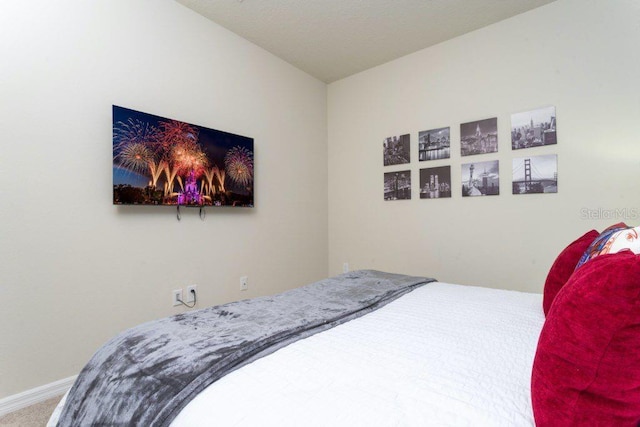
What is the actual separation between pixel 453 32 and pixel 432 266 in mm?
2141

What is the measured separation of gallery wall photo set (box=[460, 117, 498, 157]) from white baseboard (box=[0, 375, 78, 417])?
11.1 feet

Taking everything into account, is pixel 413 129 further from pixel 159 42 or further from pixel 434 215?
pixel 159 42

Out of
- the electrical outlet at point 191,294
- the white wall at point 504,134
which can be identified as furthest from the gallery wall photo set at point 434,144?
the electrical outlet at point 191,294

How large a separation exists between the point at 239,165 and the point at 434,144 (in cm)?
184

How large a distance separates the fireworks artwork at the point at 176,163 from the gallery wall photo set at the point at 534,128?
2.27 meters

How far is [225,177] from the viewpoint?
272 cm

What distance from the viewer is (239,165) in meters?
2.84

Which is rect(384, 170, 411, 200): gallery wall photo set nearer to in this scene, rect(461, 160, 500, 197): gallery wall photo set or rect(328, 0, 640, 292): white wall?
rect(328, 0, 640, 292): white wall

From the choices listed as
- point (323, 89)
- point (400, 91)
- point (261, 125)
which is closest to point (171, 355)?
point (261, 125)

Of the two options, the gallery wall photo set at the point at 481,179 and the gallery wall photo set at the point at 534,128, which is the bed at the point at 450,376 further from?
the gallery wall photo set at the point at 534,128

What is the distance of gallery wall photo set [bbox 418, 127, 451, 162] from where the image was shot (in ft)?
9.87

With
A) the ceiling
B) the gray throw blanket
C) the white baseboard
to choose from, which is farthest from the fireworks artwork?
the gray throw blanket

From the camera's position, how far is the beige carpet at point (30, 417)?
5.45ft

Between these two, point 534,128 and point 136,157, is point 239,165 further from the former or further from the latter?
point 534,128
